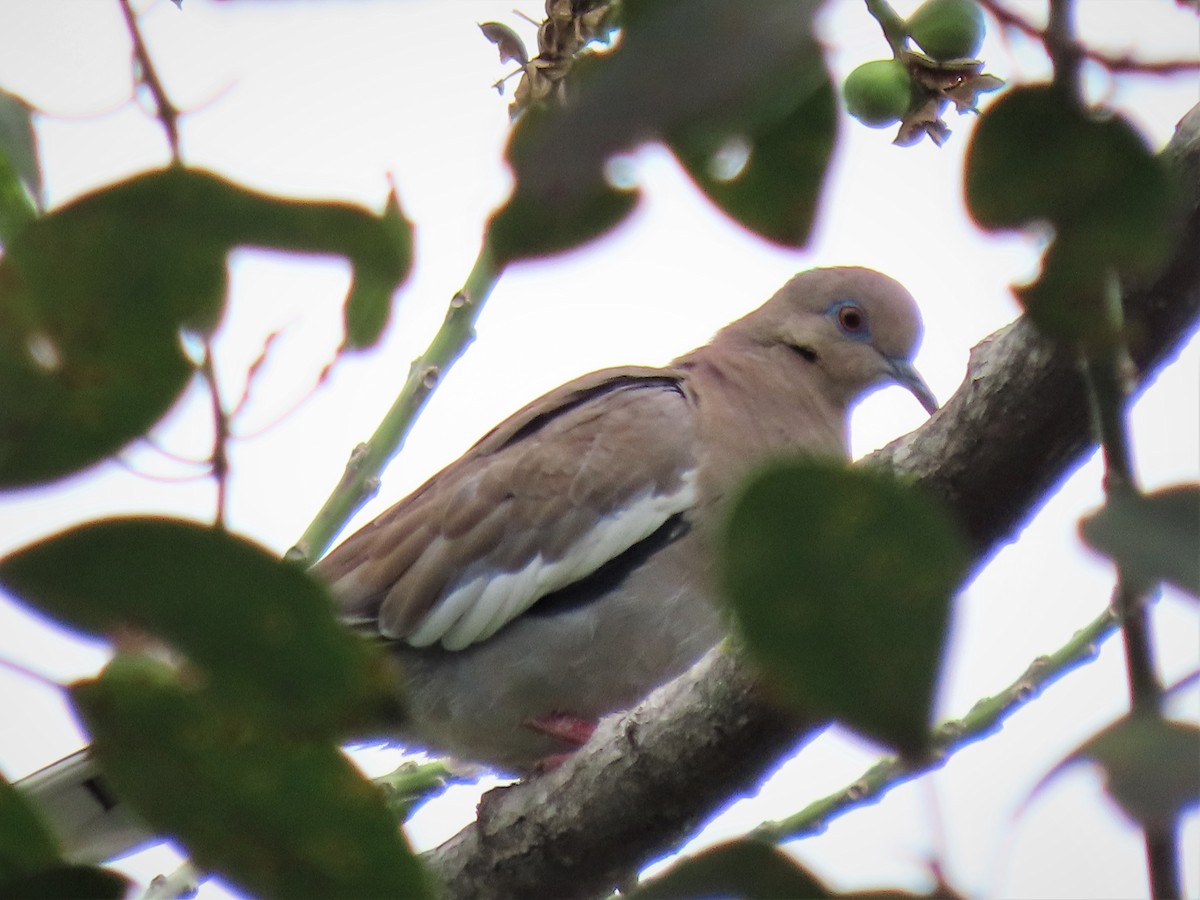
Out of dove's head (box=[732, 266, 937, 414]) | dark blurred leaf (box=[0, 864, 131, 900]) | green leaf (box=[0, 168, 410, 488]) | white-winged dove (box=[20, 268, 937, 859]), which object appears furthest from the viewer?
dove's head (box=[732, 266, 937, 414])

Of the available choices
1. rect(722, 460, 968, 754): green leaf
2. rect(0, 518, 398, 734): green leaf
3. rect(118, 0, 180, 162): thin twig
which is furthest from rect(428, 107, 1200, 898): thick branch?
rect(118, 0, 180, 162): thin twig

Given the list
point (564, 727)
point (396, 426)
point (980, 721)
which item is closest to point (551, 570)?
point (564, 727)

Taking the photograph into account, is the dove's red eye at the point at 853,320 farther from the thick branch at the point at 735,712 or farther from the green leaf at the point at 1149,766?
the green leaf at the point at 1149,766

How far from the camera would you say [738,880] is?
0.64m

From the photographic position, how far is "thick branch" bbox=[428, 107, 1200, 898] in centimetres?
133

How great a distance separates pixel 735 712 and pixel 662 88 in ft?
5.02

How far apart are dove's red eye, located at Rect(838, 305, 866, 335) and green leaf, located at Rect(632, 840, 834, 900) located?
338cm

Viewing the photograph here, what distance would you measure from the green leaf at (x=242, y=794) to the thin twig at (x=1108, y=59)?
1.45ft

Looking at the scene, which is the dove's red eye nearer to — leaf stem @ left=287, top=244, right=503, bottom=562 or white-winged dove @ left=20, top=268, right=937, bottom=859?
white-winged dove @ left=20, top=268, right=937, bottom=859

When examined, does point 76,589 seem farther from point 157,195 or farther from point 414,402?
point 414,402

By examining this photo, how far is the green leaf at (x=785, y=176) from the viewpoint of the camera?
0.69 metres

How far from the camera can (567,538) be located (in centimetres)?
308

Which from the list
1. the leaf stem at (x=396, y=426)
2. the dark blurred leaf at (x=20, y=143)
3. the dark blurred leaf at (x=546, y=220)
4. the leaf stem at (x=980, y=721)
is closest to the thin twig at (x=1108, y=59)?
the dark blurred leaf at (x=546, y=220)

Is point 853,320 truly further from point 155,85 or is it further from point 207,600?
point 207,600
